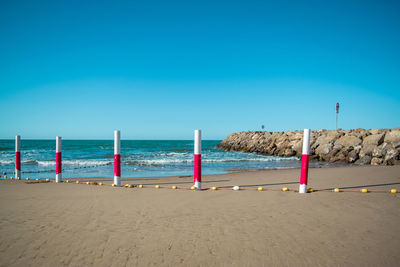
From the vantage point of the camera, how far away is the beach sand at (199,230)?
2500 millimetres

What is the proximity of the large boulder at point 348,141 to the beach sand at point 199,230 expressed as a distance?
1689 centimetres

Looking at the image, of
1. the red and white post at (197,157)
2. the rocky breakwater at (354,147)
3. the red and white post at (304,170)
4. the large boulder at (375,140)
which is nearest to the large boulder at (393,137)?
the rocky breakwater at (354,147)

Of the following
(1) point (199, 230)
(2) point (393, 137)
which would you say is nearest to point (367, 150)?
(2) point (393, 137)

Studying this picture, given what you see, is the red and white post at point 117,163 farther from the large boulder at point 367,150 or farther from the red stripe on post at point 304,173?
the large boulder at point 367,150

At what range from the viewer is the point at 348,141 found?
20.5 m

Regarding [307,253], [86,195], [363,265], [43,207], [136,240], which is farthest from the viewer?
[86,195]

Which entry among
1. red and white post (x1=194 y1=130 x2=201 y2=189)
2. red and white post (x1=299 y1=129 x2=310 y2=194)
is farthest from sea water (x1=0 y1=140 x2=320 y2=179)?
red and white post (x1=299 y1=129 x2=310 y2=194)

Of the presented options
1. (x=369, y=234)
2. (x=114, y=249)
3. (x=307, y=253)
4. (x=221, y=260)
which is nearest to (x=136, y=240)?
(x=114, y=249)

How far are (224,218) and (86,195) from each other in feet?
10.3

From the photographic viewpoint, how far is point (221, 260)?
8.06 ft

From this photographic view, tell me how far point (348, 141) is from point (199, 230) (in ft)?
69.6

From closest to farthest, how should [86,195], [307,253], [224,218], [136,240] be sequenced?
[307,253]
[136,240]
[224,218]
[86,195]

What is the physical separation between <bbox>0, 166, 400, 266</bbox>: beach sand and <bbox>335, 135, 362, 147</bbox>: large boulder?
55.4 feet

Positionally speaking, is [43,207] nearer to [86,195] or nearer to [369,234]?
[86,195]
